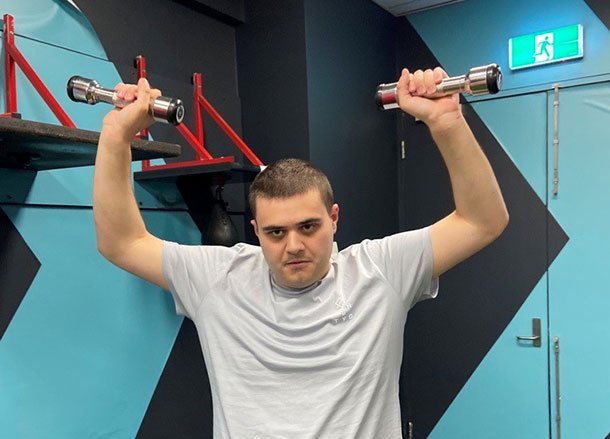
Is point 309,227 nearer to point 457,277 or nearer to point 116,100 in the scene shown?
point 116,100

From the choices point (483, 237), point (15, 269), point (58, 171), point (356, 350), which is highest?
point (58, 171)

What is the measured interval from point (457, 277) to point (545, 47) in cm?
124

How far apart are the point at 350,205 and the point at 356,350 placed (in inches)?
64.3

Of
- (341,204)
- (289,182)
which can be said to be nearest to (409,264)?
(289,182)

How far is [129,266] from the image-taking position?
1.21m

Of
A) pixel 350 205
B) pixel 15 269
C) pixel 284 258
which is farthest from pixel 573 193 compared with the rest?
pixel 15 269

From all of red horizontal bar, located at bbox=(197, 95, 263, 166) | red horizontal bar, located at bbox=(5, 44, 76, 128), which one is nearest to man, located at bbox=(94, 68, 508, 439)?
red horizontal bar, located at bbox=(5, 44, 76, 128)

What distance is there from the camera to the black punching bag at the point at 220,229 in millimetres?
2068

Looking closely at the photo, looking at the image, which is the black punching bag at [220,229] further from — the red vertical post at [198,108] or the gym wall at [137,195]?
the red vertical post at [198,108]

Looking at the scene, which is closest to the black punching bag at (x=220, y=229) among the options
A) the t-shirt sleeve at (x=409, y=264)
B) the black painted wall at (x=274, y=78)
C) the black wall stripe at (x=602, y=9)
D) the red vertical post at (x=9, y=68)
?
the black painted wall at (x=274, y=78)

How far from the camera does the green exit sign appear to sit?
2607 mm

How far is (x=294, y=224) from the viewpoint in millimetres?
1111

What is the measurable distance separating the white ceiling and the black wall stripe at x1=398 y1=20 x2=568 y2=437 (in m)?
0.10

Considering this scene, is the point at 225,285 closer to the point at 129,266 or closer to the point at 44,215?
the point at 129,266
